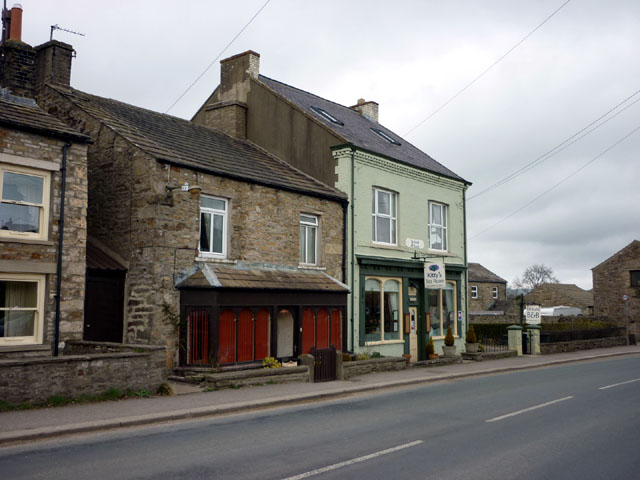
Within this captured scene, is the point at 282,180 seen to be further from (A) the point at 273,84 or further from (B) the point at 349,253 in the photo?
(A) the point at 273,84

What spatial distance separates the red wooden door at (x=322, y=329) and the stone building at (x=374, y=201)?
2.03 meters

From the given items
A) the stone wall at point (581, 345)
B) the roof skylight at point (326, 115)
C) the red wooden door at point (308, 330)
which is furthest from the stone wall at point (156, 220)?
the stone wall at point (581, 345)

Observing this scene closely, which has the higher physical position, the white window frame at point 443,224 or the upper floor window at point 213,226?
the white window frame at point 443,224

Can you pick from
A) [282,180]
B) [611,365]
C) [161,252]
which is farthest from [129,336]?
[611,365]

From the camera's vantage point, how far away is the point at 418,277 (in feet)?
80.8

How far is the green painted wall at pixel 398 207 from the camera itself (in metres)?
21.8

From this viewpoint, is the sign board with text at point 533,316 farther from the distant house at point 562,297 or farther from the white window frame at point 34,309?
the distant house at point 562,297

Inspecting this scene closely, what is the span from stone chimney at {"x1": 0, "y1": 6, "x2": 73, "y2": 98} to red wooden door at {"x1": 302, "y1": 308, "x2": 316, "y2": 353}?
10.4 metres

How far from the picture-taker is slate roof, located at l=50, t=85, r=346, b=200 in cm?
1706

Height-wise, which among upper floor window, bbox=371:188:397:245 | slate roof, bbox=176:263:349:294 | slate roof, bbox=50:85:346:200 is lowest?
slate roof, bbox=176:263:349:294

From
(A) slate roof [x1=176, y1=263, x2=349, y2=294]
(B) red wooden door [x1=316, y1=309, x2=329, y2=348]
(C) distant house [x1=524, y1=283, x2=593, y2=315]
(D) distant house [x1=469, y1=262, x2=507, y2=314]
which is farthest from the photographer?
(D) distant house [x1=469, y1=262, x2=507, y2=314]

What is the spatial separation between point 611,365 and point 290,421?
1629 centimetres

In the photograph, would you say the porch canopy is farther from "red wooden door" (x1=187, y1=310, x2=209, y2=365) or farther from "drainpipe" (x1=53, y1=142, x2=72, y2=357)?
"drainpipe" (x1=53, y1=142, x2=72, y2=357)

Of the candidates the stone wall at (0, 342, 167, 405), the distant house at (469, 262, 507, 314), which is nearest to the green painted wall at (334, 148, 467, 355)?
the stone wall at (0, 342, 167, 405)
